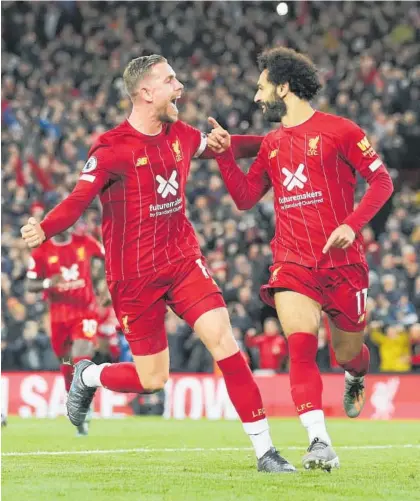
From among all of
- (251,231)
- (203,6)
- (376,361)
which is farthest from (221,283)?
(203,6)

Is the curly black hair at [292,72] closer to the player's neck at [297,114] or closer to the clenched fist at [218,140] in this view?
the player's neck at [297,114]

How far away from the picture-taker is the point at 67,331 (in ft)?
41.9

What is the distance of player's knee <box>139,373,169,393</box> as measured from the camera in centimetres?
815

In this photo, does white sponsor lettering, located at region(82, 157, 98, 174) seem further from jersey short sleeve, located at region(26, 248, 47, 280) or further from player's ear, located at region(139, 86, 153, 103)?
jersey short sleeve, located at region(26, 248, 47, 280)

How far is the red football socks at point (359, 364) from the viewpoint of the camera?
883 cm

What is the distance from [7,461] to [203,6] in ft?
68.7

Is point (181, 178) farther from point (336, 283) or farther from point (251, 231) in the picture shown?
point (251, 231)

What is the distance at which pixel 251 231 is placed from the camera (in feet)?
68.2

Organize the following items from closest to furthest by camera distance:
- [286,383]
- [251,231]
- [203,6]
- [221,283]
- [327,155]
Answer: [327,155], [286,383], [221,283], [251,231], [203,6]

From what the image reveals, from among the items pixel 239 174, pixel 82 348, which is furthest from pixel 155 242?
pixel 82 348

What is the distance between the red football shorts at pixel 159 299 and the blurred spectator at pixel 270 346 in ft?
32.7

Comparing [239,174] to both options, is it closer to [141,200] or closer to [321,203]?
[321,203]

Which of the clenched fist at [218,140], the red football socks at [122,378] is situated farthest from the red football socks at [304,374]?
the clenched fist at [218,140]

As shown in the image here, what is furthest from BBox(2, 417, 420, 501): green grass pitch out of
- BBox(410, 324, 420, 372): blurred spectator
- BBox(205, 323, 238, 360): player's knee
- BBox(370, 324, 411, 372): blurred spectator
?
BBox(370, 324, 411, 372): blurred spectator
